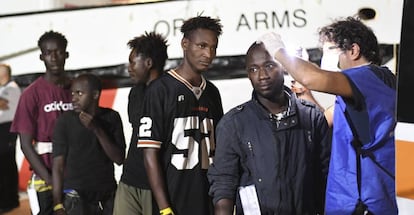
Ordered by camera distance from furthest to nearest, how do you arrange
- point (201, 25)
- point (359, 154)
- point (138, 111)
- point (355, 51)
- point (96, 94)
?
point (96, 94) < point (138, 111) < point (201, 25) < point (355, 51) < point (359, 154)

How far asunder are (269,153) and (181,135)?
518mm

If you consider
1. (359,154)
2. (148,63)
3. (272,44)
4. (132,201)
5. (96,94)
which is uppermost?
(272,44)

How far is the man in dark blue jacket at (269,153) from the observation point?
275 centimetres

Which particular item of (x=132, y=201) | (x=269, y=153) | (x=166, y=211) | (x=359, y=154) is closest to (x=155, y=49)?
(x=132, y=201)

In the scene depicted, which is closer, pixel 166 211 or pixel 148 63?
pixel 166 211

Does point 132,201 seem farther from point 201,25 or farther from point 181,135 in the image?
point 201,25

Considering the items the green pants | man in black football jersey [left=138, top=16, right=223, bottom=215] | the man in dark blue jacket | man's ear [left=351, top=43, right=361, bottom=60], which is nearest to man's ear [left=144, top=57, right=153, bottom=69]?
man in black football jersey [left=138, top=16, right=223, bottom=215]

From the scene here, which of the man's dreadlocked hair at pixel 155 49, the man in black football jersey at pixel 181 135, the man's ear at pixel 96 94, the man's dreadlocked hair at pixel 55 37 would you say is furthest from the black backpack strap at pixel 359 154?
the man's dreadlocked hair at pixel 55 37

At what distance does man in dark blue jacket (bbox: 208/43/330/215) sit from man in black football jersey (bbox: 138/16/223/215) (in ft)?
0.90

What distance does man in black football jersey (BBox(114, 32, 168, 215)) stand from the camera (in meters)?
3.27

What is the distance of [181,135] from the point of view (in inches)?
123

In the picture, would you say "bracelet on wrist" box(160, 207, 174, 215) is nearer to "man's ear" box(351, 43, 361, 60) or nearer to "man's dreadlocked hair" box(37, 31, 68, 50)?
"man's ear" box(351, 43, 361, 60)

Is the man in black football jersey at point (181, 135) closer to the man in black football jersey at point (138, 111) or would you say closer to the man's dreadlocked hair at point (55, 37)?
the man in black football jersey at point (138, 111)

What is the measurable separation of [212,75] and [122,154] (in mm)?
646
